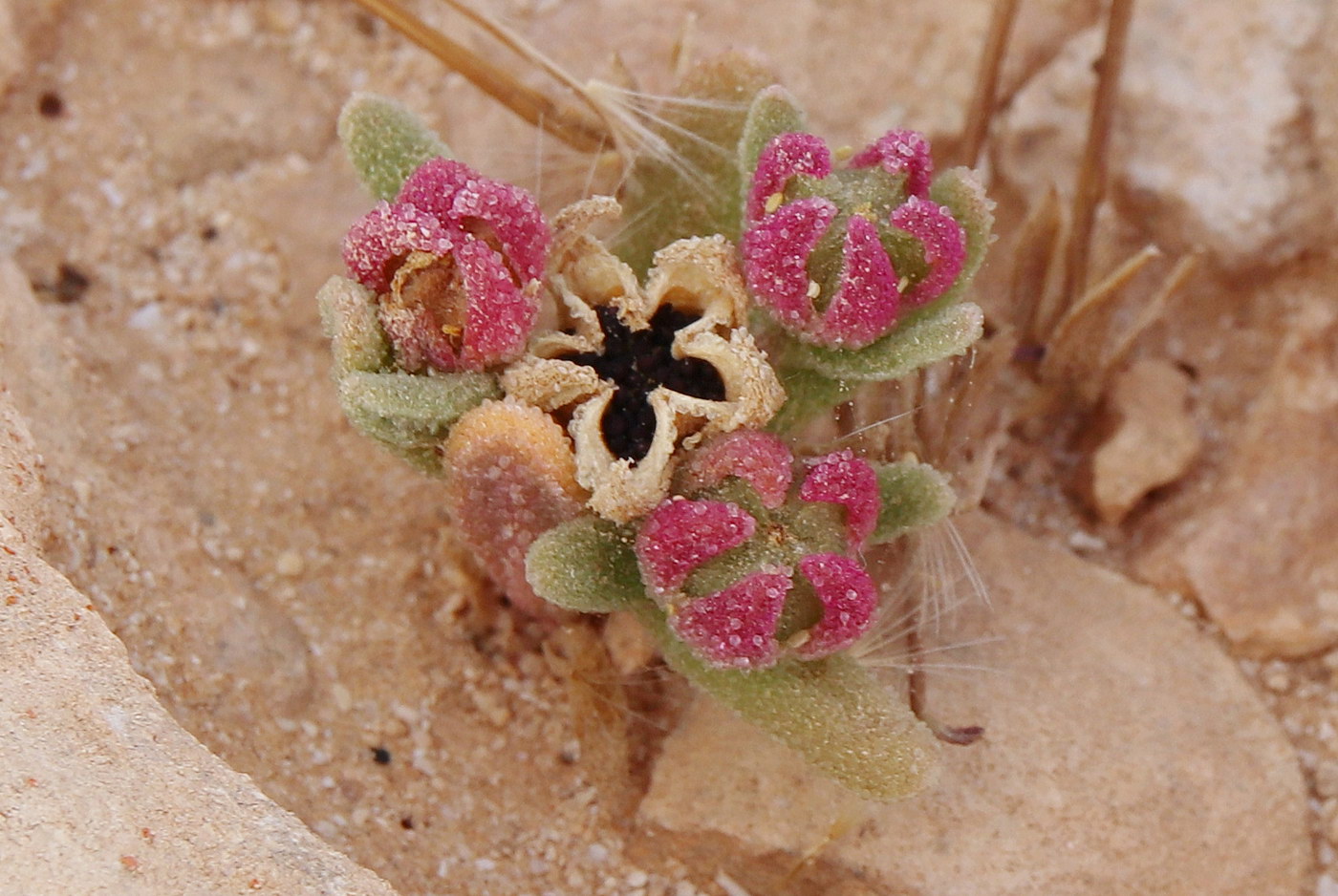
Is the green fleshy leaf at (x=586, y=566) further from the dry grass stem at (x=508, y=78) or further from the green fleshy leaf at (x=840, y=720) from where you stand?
Result: the dry grass stem at (x=508, y=78)

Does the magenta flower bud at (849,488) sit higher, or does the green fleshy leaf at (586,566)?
the magenta flower bud at (849,488)

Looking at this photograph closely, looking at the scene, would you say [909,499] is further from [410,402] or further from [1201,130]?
[1201,130]

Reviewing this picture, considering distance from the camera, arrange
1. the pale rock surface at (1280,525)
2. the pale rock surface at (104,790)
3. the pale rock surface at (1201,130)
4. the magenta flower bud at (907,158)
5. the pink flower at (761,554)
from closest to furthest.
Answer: the pale rock surface at (104,790) < the pink flower at (761,554) < the magenta flower bud at (907,158) < the pale rock surface at (1280,525) < the pale rock surface at (1201,130)

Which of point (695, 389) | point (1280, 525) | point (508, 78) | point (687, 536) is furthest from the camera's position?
point (1280, 525)

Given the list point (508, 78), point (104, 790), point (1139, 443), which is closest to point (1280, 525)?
point (1139, 443)

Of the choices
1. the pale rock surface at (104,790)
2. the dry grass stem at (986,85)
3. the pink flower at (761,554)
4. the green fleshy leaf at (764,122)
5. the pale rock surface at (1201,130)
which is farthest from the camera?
the pale rock surface at (1201,130)

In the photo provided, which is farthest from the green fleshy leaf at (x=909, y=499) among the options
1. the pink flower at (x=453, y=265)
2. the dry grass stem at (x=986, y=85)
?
the dry grass stem at (x=986, y=85)

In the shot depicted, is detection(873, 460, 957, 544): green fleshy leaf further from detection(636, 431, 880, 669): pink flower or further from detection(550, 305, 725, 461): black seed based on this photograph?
detection(550, 305, 725, 461): black seed

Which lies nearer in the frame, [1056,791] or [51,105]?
[1056,791]
